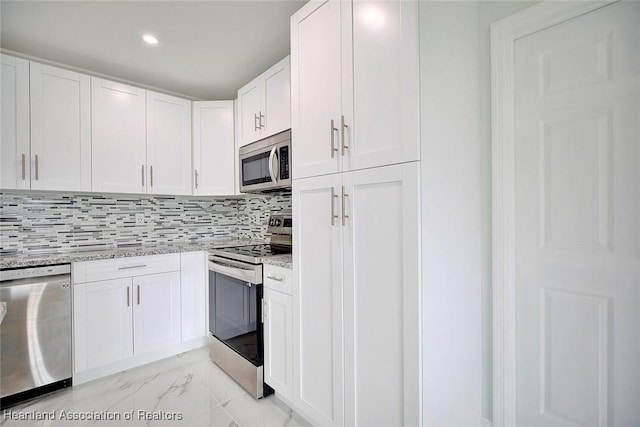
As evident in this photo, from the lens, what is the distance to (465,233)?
56.4 inches

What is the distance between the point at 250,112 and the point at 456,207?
1955 mm

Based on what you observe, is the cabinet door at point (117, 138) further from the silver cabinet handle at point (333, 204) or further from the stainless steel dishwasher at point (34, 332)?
the silver cabinet handle at point (333, 204)

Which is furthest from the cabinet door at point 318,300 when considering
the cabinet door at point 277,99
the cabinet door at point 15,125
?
the cabinet door at point 15,125

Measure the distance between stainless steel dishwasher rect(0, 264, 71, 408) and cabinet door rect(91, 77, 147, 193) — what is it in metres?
0.80

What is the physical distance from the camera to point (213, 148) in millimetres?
3000

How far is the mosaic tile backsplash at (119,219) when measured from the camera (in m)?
2.41

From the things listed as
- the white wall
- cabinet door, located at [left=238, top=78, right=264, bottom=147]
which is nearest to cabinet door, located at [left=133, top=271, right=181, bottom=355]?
cabinet door, located at [left=238, top=78, right=264, bottom=147]

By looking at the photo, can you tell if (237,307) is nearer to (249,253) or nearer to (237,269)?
(237,269)

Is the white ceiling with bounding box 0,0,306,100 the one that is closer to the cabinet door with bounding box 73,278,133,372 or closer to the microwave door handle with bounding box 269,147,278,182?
the microwave door handle with bounding box 269,147,278,182

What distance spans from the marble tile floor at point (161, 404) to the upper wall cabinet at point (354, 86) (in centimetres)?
151

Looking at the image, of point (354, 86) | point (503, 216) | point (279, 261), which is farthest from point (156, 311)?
point (503, 216)

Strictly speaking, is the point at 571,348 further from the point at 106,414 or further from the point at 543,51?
the point at 106,414

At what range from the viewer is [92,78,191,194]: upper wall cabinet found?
99.0 inches

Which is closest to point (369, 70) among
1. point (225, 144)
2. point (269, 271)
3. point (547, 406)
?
point (269, 271)
